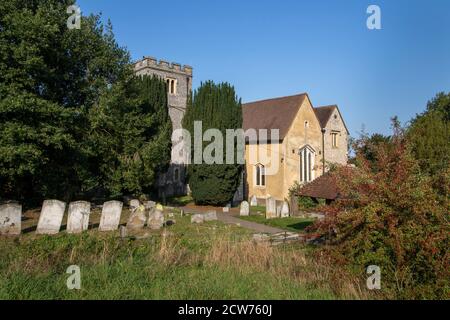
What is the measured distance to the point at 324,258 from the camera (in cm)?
777

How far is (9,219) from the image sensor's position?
12516mm

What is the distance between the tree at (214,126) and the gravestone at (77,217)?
12714mm

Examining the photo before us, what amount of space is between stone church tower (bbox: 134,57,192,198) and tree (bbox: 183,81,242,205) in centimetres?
555

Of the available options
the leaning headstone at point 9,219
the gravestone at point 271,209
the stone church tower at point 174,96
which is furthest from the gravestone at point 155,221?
the stone church tower at point 174,96

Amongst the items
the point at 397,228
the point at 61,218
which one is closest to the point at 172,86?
the point at 61,218

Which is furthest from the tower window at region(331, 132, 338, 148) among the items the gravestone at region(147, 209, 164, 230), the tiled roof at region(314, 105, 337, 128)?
the gravestone at region(147, 209, 164, 230)

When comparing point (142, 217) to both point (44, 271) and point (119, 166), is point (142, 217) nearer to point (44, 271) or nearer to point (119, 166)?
point (119, 166)

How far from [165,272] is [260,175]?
992 inches

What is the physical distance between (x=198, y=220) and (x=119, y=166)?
6.62m

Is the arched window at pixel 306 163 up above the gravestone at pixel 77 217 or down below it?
above

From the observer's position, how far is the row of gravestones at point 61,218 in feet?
41.1

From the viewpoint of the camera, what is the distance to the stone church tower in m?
33.1

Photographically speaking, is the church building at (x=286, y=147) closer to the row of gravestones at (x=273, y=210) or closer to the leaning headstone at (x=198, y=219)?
the row of gravestones at (x=273, y=210)
